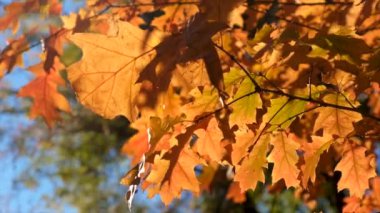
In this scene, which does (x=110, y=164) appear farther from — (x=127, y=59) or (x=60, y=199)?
(x=127, y=59)

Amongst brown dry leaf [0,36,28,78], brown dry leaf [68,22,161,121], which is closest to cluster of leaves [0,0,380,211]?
brown dry leaf [68,22,161,121]

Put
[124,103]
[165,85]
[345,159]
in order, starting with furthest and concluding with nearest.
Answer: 1. [345,159]
2. [124,103]
3. [165,85]

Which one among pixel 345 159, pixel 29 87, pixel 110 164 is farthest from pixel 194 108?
pixel 110 164

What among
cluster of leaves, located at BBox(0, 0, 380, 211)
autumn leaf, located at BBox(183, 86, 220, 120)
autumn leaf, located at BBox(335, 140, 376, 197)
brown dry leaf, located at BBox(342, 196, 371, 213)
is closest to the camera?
cluster of leaves, located at BBox(0, 0, 380, 211)

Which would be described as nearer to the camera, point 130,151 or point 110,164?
point 130,151

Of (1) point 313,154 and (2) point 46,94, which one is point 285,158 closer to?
(1) point 313,154

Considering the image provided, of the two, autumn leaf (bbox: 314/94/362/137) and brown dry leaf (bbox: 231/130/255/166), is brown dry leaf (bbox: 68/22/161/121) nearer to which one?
brown dry leaf (bbox: 231/130/255/166)
